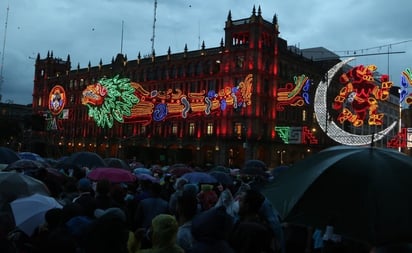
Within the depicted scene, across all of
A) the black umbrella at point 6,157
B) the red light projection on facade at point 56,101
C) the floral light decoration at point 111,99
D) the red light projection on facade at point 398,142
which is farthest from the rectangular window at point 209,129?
the black umbrella at point 6,157

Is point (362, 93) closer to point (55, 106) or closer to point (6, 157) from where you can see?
point (6, 157)

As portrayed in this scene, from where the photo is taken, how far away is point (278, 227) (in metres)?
6.92

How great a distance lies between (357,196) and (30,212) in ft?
13.5

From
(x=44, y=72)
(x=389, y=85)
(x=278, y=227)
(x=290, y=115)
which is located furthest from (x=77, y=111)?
(x=278, y=227)

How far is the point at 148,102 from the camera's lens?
6166 centimetres

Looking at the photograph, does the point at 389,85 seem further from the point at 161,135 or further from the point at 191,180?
the point at 161,135

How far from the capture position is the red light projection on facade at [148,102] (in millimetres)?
54344

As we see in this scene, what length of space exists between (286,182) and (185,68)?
5942 cm

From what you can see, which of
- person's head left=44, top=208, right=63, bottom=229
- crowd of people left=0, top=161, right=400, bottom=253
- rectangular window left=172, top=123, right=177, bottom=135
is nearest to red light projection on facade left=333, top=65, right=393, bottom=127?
crowd of people left=0, top=161, right=400, bottom=253

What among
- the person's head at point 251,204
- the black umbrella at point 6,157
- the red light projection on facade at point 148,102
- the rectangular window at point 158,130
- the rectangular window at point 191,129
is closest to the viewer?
the person's head at point 251,204

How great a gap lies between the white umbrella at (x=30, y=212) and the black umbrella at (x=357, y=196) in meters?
3.22

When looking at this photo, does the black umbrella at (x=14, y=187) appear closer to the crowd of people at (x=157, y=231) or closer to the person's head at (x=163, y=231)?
the crowd of people at (x=157, y=231)

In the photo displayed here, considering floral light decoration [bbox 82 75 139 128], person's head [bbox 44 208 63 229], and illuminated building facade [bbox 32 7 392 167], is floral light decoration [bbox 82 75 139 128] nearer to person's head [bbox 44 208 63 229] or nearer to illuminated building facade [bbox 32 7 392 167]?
illuminated building facade [bbox 32 7 392 167]

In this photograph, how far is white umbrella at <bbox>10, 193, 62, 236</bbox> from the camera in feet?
19.7
